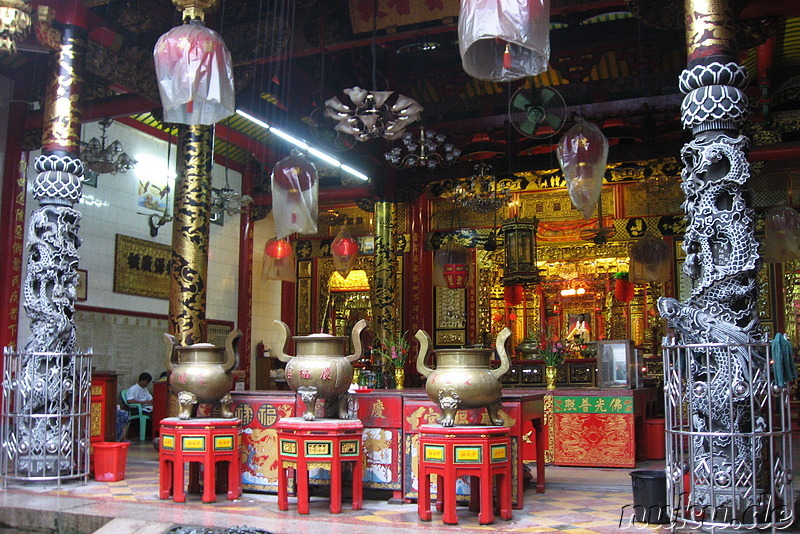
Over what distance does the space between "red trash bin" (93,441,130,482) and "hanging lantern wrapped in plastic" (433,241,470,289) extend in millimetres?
5868

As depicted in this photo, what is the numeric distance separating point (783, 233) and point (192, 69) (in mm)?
7137

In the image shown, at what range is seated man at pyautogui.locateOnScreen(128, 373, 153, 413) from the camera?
9.53 m

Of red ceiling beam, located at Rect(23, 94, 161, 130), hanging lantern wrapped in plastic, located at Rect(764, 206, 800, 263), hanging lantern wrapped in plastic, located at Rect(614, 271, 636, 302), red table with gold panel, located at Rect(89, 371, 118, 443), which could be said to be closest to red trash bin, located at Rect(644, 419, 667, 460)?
hanging lantern wrapped in plastic, located at Rect(764, 206, 800, 263)

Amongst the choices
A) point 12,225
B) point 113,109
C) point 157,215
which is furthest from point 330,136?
point 12,225

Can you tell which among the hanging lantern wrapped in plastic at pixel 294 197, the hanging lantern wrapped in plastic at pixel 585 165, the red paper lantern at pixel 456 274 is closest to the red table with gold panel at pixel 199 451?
the hanging lantern wrapped in plastic at pixel 294 197

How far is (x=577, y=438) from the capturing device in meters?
7.27

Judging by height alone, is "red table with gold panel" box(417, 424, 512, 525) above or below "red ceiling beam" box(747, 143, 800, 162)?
below

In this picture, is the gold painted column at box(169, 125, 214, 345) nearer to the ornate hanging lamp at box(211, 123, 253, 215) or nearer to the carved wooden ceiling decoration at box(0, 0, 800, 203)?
the carved wooden ceiling decoration at box(0, 0, 800, 203)

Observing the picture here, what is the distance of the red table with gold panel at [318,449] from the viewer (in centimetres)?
465

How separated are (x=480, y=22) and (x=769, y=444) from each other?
8.02 ft

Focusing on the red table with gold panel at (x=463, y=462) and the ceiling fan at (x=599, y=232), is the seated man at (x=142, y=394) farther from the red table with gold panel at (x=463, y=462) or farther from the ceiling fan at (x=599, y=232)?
the ceiling fan at (x=599, y=232)

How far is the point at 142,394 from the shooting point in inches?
377

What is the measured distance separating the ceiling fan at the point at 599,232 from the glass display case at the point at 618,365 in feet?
13.1

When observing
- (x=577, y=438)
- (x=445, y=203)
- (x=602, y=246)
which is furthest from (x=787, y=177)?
(x=577, y=438)
